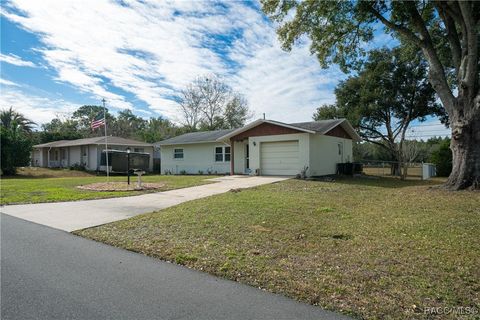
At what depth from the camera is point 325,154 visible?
1922 cm

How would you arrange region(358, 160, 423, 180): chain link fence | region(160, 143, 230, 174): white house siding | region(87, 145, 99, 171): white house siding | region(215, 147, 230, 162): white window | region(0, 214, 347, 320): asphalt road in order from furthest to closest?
region(87, 145, 99, 171): white house siding, region(358, 160, 423, 180): chain link fence, region(160, 143, 230, 174): white house siding, region(215, 147, 230, 162): white window, region(0, 214, 347, 320): asphalt road

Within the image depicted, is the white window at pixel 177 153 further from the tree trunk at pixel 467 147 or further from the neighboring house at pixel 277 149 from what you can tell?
the tree trunk at pixel 467 147

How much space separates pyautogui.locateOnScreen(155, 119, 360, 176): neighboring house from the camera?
17562 millimetres

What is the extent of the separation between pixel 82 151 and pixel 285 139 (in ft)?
76.3

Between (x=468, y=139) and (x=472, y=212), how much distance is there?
5186 mm

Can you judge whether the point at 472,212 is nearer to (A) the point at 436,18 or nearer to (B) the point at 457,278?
(B) the point at 457,278

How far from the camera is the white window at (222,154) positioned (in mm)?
23156

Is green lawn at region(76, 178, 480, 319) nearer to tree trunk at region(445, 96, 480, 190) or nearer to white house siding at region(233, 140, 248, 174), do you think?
tree trunk at region(445, 96, 480, 190)

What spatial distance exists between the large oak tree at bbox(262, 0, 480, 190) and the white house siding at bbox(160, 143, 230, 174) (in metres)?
11.1

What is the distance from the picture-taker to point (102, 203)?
384 inches

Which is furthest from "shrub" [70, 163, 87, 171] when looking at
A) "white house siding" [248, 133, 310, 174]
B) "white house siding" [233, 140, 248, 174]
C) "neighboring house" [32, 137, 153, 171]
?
"white house siding" [248, 133, 310, 174]

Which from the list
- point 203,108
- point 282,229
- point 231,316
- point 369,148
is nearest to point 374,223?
point 282,229

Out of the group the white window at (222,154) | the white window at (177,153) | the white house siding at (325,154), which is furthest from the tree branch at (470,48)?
the white window at (177,153)

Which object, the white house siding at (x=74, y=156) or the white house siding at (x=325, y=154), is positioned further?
the white house siding at (x=74, y=156)
